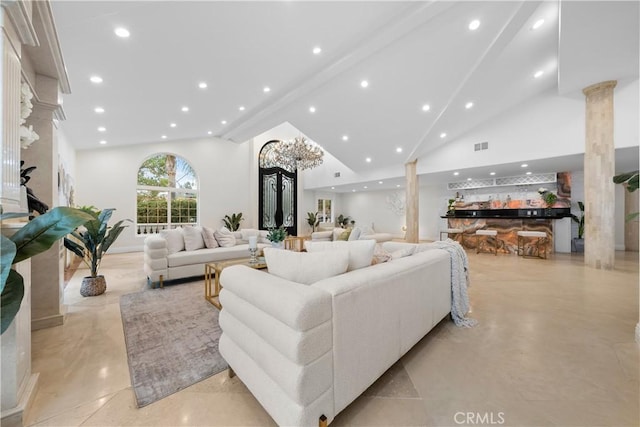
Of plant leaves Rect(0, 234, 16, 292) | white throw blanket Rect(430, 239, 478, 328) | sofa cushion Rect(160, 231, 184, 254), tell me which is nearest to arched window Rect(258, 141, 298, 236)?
sofa cushion Rect(160, 231, 184, 254)

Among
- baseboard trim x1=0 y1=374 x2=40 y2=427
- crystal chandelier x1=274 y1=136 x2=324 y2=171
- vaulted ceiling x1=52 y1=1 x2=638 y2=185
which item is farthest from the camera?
crystal chandelier x1=274 y1=136 x2=324 y2=171

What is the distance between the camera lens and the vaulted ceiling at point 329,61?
2.81 metres

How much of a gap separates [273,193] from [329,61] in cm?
660

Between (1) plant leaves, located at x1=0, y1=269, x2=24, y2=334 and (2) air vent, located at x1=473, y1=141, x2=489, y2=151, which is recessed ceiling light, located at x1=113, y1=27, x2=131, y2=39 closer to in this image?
(1) plant leaves, located at x1=0, y1=269, x2=24, y2=334

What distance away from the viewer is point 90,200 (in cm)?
657

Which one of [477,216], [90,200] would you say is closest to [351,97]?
[477,216]

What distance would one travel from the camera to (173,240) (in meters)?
4.22

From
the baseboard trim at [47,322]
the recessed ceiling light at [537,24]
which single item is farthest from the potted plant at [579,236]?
the baseboard trim at [47,322]

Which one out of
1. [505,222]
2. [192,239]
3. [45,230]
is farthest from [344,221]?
[45,230]

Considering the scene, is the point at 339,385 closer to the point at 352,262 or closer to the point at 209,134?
the point at 352,262

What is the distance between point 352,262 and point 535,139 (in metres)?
6.24

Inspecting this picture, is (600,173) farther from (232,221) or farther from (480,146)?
(232,221)

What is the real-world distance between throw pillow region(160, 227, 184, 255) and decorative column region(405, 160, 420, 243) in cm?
590

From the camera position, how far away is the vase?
3.35 m
